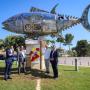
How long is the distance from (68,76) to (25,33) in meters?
4.46

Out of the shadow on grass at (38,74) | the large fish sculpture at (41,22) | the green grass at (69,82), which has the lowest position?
the green grass at (69,82)

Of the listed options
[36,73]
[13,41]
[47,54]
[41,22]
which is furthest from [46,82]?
[13,41]

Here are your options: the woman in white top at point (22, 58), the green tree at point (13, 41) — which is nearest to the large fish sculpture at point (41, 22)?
the woman in white top at point (22, 58)

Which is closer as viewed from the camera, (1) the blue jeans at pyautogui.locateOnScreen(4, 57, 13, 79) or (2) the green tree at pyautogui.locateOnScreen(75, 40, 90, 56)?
(1) the blue jeans at pyautogui.locateOnScreen(4, 57, 13, 79)

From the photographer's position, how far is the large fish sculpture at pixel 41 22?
70.5 ft

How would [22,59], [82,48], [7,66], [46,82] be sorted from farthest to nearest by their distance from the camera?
[82,48] → [22,59] → [7,66] → [46,82]

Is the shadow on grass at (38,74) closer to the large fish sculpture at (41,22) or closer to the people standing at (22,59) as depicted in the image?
the people standing at (22,59)

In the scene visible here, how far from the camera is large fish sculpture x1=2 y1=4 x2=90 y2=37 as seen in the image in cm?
2148

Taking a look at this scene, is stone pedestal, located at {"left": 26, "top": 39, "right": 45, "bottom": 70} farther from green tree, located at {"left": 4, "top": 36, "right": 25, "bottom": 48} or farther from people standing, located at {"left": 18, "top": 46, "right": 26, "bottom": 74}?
green tree, located at {"left": 4, "top": 36, "right": 25, "bottom": 48}

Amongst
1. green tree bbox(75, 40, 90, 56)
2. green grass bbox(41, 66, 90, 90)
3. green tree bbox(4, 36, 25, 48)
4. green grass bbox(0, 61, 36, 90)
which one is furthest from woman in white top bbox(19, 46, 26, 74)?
green tree bbox(75, 40, 90, 56)

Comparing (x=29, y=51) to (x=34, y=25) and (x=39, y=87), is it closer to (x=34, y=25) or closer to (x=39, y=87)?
(x=34, y=25)

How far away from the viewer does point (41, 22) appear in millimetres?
21578

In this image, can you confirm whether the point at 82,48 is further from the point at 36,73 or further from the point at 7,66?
the point at 7,66

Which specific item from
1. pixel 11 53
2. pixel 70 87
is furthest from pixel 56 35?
pixel 70 87
